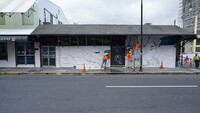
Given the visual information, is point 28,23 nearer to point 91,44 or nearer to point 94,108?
point 91,44

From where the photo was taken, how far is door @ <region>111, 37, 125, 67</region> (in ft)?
41.1

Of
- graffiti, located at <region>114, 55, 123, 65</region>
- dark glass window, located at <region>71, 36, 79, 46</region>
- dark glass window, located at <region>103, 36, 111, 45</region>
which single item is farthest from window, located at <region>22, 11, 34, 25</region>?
graffiti, located at <region>114, 55, 123, 65</region>

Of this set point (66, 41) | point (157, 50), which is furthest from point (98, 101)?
point (157, 50)

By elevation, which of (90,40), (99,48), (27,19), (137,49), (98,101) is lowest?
(98,101)

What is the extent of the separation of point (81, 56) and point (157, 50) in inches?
328

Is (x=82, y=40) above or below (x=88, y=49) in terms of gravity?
above

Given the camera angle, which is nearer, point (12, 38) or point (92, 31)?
point (12, 38)

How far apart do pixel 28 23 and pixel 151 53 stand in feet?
44.3

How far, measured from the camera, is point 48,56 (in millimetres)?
12602

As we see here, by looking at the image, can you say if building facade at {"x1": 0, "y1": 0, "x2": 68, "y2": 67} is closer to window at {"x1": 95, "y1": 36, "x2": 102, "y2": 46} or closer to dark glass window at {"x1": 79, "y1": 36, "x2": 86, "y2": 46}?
dark glass window at {"x1": 79, "y1": 36, "x2": 86, "y2": 46}

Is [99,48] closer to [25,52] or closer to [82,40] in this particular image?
[82,40]

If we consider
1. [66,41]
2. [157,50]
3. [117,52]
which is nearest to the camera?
[66,41]

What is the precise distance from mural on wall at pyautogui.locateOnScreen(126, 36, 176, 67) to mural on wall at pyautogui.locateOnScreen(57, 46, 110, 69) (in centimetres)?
341

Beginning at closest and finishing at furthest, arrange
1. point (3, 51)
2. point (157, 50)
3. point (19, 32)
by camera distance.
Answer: point (19, 32) → point (3, 51) → point (157, 50)
